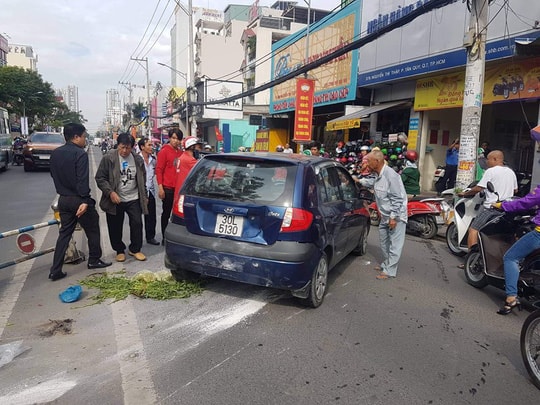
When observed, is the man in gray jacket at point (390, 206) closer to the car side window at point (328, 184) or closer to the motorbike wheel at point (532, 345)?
the car side window at point (328, 184)

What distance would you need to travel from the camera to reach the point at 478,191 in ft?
19.9

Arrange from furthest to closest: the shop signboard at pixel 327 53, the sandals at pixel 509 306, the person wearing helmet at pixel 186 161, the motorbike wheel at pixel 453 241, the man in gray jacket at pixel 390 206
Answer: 1. the shop signboard at pixel 327 53
2. the motorbike wheel at pixel 453 241
3. the person wearing helmet at pixel 186 161
4. the man in gray jacket at pixel 390 206
5. the sandals at pixel 509 306

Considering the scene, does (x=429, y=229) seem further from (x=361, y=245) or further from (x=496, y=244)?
(x=496, y=244)

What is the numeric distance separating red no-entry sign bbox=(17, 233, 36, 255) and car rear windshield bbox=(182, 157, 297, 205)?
7.02ft

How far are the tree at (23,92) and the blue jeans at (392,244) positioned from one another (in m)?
49.4

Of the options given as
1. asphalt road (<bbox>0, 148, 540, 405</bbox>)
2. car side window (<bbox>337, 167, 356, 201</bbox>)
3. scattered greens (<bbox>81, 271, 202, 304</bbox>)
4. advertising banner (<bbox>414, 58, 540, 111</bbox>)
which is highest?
advertising banner (<bbox>414, 58, 540, 111</bbox>)

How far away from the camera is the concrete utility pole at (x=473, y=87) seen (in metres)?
7.74

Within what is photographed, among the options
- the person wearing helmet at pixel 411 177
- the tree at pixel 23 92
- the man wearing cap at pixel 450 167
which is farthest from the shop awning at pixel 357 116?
the tree at pixel 23 92

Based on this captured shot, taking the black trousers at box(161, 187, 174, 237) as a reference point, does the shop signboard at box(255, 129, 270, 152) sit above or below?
above

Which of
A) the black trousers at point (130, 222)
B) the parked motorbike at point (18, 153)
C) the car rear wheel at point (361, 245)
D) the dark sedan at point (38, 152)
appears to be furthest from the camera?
the parked motorbike at point (18, 153)

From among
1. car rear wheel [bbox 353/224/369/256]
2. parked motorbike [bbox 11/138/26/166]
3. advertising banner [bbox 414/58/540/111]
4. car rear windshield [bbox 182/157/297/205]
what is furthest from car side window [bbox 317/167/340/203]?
parked motorbike [bbox 11/138/26/166]

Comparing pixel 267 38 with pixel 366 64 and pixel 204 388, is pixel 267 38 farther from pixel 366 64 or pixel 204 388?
pixel 204 388

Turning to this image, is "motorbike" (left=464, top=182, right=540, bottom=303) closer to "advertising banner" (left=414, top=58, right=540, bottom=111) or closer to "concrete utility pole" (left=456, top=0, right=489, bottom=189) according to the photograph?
"concrete utility pole" (left=456, top=0, right=489, bottom=189)

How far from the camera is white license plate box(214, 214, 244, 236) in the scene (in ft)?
13.1
